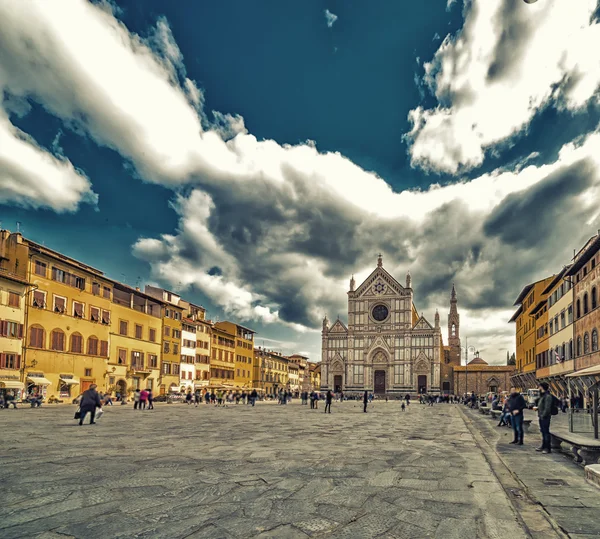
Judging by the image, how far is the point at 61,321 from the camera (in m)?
37.5

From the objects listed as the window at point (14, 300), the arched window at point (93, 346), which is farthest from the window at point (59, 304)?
the arched window at point (93, 346)

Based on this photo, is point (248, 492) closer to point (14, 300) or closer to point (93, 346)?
point (14, 300)

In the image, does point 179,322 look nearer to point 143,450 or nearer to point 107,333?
point 107,333

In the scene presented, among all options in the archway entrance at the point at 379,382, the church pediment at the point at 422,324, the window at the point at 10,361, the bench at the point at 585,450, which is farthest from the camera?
the archway entrance at the point at 379,382

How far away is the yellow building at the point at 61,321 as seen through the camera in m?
34.4

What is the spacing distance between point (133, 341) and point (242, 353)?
31.7 m

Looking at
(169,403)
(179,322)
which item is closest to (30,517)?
(169,403)

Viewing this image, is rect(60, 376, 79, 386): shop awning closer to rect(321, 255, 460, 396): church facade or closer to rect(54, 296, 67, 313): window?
rect(54, 296, 67, 313): window

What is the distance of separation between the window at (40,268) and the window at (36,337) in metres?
3.80

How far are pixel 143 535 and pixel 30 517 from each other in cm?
154

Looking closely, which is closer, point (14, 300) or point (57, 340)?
point (14, 300)

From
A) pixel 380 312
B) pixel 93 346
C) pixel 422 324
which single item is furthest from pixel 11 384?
pixel 422 324

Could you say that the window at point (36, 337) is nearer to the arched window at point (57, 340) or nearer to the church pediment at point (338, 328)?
the arched window at point (57, 340)

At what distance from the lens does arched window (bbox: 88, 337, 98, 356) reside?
134 ft
